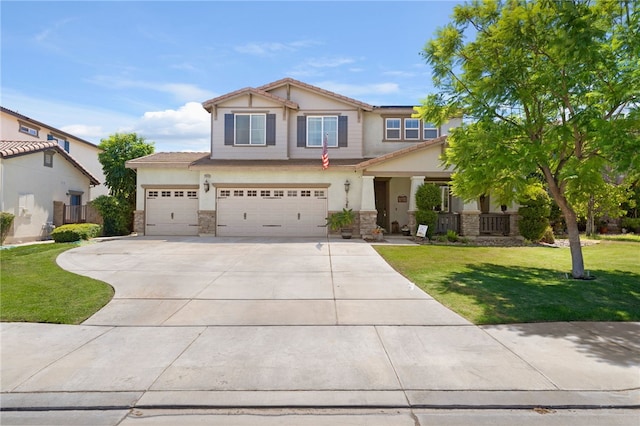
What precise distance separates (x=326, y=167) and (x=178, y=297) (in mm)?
10909

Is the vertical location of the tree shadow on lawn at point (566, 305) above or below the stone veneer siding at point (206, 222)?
below

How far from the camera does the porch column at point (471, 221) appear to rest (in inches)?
714

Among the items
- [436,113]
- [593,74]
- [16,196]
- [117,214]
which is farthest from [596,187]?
[16,196]

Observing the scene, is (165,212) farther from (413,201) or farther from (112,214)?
(413,201)

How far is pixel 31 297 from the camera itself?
7.72 meters

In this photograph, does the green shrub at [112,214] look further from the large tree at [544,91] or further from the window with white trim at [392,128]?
the large tree at [544,91]

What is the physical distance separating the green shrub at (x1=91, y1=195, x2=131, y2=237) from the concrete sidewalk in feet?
43.7

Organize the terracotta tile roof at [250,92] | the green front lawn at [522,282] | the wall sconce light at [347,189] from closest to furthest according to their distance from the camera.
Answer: the green front lawn at [522,282], the wall sconce light at [347,189], the terracotta tile roof at [250,92]

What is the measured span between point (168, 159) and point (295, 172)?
7.38 m

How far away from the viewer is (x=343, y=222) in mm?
18219

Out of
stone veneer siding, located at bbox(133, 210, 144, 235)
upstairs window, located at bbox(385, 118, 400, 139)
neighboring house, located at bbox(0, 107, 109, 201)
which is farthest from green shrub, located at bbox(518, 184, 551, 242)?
neighboring house, located at bbox(0, 107, 109, 201)

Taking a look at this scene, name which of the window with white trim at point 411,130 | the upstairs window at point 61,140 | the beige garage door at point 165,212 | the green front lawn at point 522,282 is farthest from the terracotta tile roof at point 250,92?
the upstairs window at point 61,140

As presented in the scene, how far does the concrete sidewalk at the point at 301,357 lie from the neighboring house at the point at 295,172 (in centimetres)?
1045

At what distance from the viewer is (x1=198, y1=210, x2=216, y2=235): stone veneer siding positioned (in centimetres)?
1898
